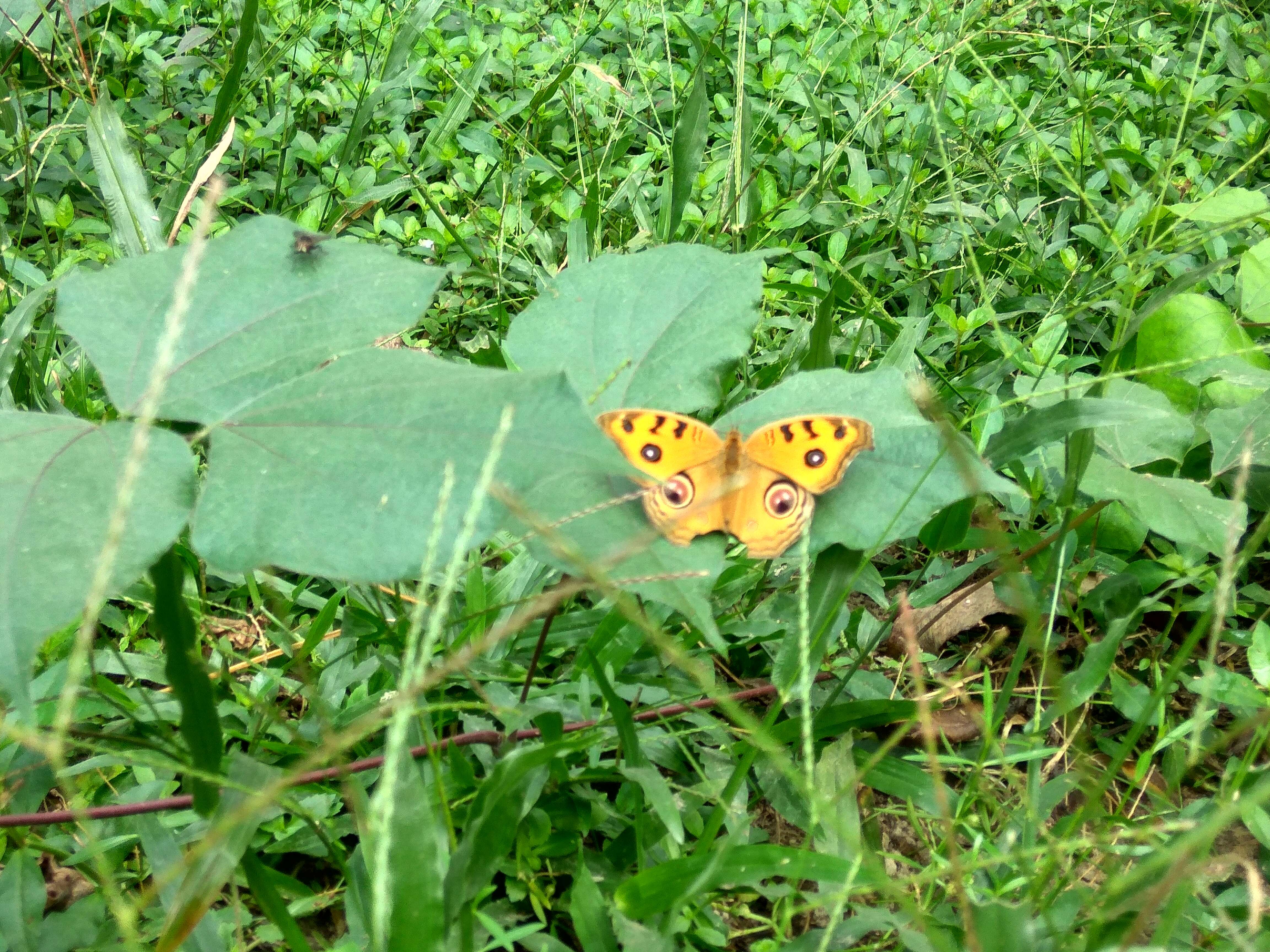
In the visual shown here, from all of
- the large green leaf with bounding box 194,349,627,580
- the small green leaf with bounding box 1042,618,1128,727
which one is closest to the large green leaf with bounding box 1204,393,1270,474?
the small green leaf with bounding box 1042,618,1128,727

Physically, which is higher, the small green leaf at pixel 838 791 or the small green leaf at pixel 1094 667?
the small green leaf at pixel 1094 667

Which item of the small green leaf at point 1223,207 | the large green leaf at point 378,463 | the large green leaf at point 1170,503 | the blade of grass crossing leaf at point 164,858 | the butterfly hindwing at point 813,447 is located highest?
the large green leaf at point 378,463

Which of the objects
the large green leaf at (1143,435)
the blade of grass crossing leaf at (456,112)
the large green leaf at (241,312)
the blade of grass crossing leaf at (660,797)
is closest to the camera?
the large green leaf at (241,312)

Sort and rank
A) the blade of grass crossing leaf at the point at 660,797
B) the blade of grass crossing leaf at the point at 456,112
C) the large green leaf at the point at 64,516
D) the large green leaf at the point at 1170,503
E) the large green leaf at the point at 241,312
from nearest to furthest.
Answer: the large green leaf at the point at 64,516 < the large green leaf at the point at 241,312 < the blade of grass crossing leaf at the point at 660,797 < the large green leaf at the point at 1170,503 < the blade of grass crossing leaf at the point at 456,112

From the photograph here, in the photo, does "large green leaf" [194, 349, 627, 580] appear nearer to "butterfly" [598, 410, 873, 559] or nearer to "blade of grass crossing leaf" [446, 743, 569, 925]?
"butterfly" [598, 410, 873, 559]

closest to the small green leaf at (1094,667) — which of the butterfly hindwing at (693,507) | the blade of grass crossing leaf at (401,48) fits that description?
the butterfly hindwing at (693,507)

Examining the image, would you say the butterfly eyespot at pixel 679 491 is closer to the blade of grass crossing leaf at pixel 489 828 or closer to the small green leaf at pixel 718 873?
the blade of grass crossing leaf at pixel 489 828
